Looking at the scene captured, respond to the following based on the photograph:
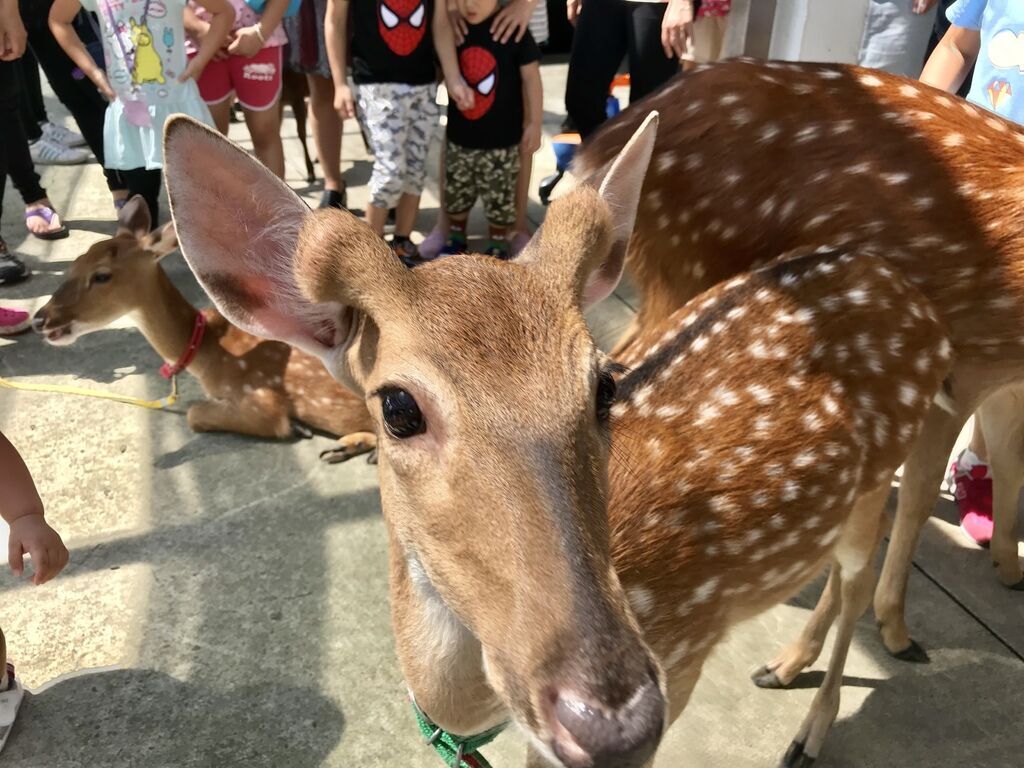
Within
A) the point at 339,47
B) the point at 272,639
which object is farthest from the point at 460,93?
the point at 272,639

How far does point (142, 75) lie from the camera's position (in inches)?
164

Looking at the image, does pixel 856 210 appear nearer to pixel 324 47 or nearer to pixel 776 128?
pixel 776 128

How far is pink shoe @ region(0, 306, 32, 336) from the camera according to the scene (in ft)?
13.6

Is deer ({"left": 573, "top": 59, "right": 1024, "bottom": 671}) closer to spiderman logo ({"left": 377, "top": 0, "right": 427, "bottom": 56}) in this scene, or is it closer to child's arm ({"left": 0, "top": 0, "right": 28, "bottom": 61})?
spiderman logo ({"left": 377, "top": 0, "right": 427, "bottom": 56})

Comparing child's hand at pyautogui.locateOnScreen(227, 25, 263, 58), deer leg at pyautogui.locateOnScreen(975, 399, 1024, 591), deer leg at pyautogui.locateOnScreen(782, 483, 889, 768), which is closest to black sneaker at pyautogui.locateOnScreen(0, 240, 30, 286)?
child's hand at pyautogui.locateOnScreen(227, 25, 263, 58)

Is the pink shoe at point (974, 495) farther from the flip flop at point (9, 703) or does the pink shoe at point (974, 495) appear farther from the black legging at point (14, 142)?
the black legging at point (14, 142)

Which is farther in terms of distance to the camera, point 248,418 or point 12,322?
point 12,322

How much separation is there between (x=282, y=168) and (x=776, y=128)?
11.9 feet

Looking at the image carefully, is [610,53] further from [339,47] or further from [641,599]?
[641,599]

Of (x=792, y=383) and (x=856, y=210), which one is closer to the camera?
(x=792, y=383)

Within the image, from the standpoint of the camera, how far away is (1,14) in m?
4.02

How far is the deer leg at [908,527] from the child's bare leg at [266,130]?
3696 millimetres

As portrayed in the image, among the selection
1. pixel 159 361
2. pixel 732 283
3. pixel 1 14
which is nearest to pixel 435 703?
pixel 732 283

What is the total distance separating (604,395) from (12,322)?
390cm
